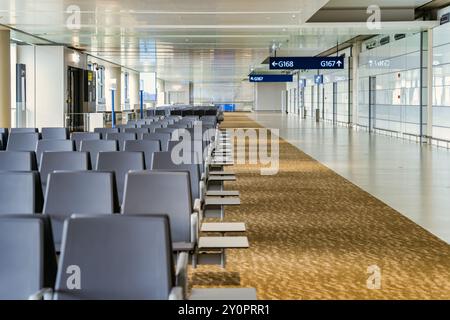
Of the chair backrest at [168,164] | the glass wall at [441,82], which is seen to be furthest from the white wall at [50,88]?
the chair backrest at [168,164]

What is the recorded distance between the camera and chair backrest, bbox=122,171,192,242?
5.85 meters

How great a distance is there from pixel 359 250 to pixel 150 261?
4694 millimetres

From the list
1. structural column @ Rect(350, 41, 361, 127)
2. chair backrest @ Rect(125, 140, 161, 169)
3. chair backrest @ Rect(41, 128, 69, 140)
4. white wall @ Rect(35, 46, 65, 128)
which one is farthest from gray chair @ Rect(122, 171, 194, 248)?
structural column @ Rect(350, 41, 361, 127)

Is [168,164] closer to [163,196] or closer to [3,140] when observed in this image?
[163,196]

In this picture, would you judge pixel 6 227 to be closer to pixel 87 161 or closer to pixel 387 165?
pixel 87 161

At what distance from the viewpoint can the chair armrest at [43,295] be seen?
3.34 metres

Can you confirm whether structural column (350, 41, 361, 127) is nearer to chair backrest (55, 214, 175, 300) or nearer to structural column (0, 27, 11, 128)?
structural column (0, 27, 11, 128)

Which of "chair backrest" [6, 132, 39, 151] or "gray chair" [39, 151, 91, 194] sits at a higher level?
"chair backrest" [6, 132, 39, 151]

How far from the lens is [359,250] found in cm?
790

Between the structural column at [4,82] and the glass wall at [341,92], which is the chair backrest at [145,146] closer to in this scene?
the structural column at [4,82]

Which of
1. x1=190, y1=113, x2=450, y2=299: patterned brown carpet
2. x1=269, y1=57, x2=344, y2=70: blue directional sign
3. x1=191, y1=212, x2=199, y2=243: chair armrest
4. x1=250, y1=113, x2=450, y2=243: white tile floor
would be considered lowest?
x1=190, y1=113, x2=450, y2=299: patterned brown carpet

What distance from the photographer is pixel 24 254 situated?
3.65 meters

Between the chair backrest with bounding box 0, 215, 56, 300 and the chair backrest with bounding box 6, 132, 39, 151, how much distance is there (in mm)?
8224

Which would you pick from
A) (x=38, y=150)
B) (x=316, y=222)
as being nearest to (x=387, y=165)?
(x=316, y=222)
